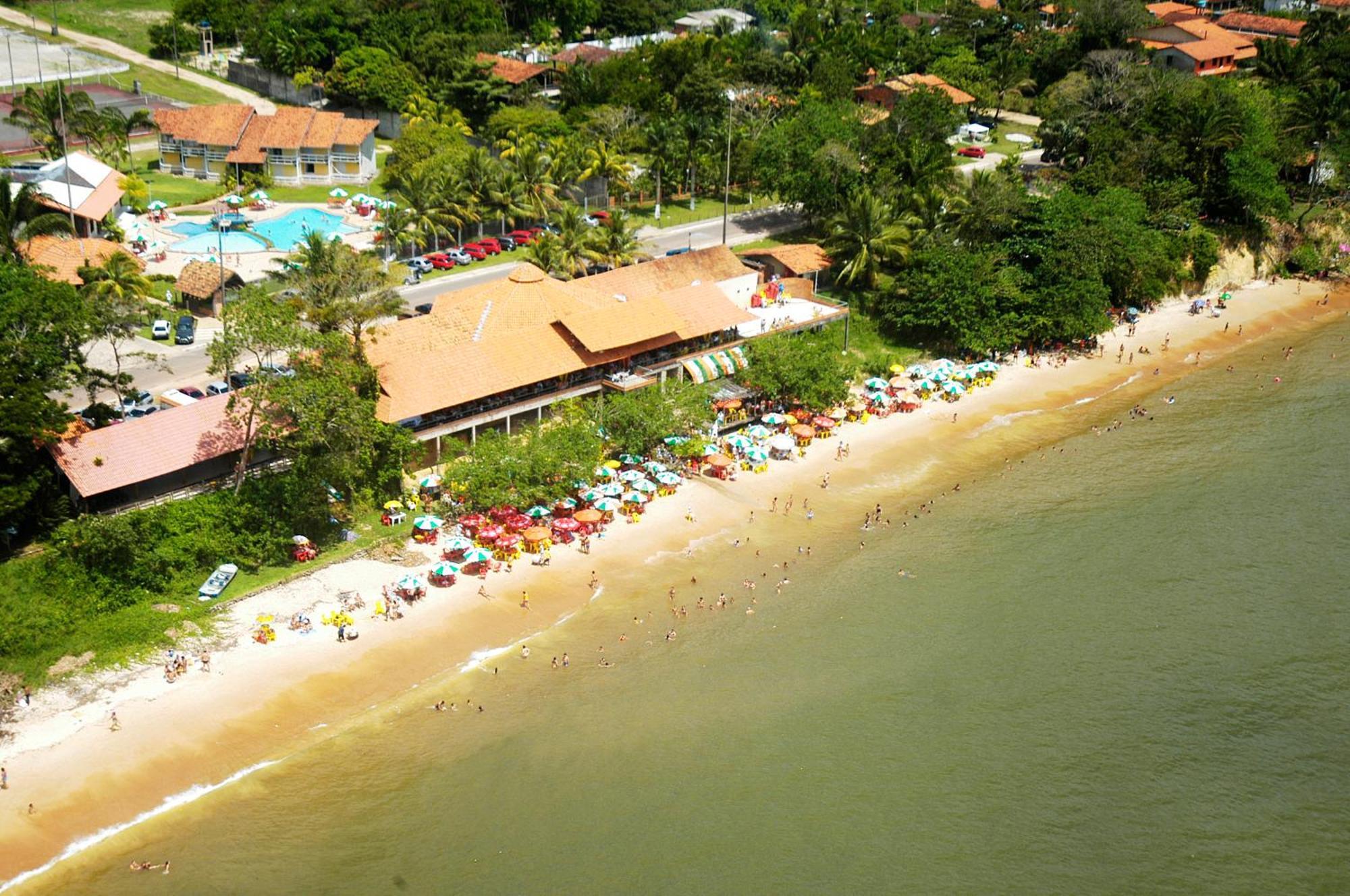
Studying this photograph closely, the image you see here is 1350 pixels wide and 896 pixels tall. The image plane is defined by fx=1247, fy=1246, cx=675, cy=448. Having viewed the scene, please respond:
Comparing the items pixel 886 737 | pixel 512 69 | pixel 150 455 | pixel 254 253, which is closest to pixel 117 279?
pixel 254 253

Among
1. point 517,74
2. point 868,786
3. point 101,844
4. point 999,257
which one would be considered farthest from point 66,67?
point 868,786

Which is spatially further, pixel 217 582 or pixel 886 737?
pixel 217 582

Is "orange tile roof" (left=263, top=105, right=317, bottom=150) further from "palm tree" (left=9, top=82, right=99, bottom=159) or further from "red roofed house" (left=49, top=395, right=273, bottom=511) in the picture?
"red roofed house" (left=49, top=395, right=273, bottom=511)

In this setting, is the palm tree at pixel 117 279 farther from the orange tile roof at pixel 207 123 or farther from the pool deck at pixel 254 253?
the orange tile roof at pixel 207 123

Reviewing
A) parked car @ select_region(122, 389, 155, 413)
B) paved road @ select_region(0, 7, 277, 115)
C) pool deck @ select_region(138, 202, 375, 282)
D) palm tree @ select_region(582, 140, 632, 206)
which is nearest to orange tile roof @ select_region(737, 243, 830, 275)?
palm tree @ select_region(582, 140, 632, 206)

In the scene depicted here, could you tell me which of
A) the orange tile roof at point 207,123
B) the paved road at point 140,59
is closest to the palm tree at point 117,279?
the orange tile roof at point 207,123

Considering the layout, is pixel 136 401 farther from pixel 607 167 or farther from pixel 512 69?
pixel 512 69

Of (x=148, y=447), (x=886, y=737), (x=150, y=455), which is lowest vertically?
(x=886, y=737)
